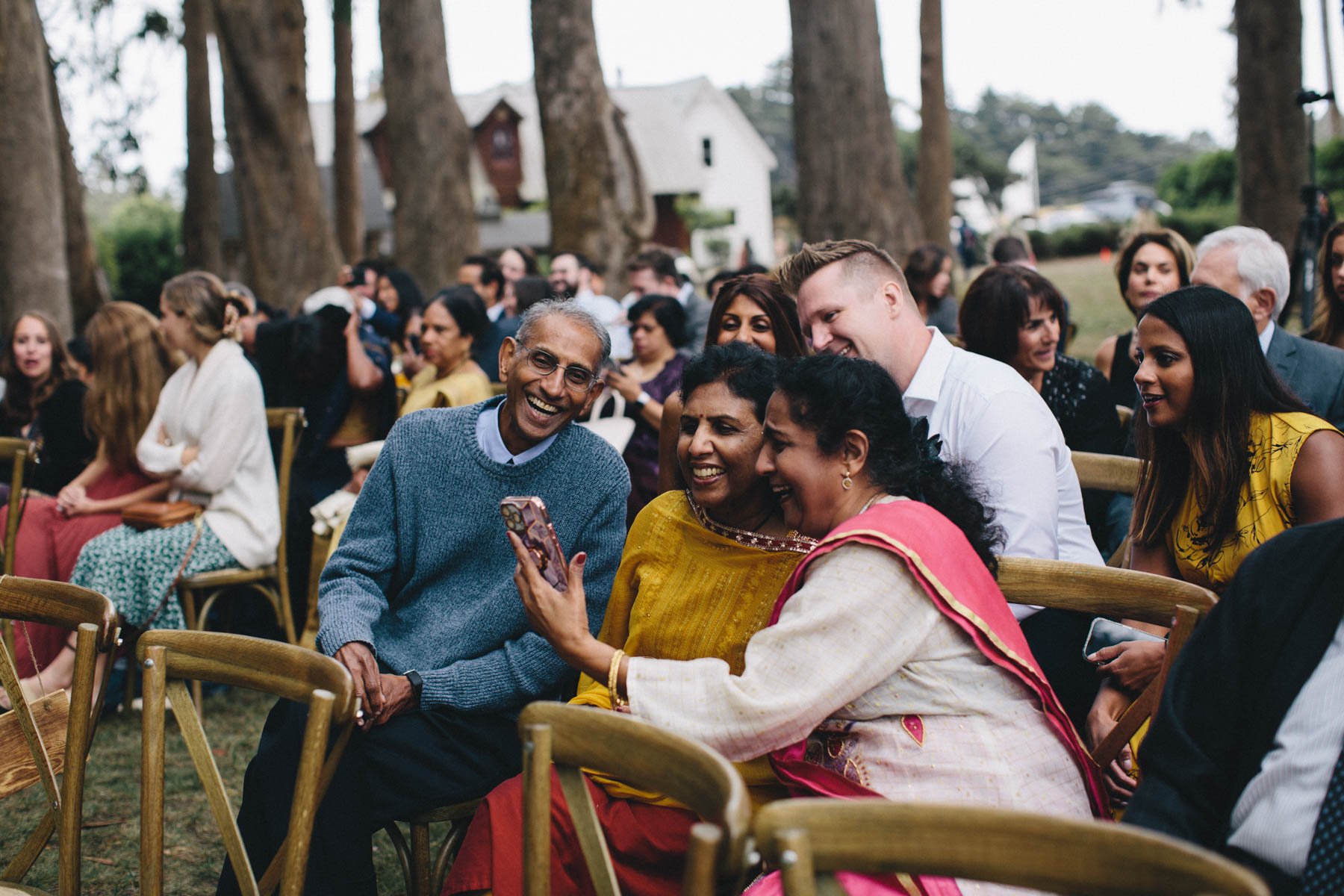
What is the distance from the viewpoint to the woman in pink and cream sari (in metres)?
1.97

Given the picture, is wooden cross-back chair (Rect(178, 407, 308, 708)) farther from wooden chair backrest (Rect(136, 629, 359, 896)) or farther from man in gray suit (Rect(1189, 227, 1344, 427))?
man in gray suit (Rect(1189, 227, 1344, 427))

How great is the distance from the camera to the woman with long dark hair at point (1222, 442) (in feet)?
8.55

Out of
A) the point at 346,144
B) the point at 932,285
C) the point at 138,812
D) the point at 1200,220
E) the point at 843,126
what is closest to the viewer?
the point at 138,812

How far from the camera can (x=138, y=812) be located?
4.18m

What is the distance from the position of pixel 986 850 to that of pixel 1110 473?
2339mm

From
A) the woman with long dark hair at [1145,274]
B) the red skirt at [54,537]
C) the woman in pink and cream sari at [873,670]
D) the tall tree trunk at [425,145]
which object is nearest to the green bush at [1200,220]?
the tall tree trunk at [425,145]

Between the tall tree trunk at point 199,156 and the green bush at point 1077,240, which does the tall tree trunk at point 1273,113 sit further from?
the green bush at point 1077,240

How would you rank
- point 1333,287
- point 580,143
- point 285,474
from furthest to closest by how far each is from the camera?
point 580,143 < point 285,474 < point 1333,287

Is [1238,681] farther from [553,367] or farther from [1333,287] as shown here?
[1333,287]

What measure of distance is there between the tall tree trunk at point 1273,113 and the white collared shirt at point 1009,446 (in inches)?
309

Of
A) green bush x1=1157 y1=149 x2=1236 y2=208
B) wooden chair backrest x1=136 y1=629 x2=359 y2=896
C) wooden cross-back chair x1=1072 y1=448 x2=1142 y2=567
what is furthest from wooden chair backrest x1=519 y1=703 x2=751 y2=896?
green bush x1=1157 y1=149 x2=1236 y2=208

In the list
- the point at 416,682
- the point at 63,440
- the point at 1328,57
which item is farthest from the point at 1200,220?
the point at 416,682

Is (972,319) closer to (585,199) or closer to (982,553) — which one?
(982,553)

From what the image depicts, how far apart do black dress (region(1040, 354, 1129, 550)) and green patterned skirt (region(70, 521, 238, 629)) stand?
344 centimetres
